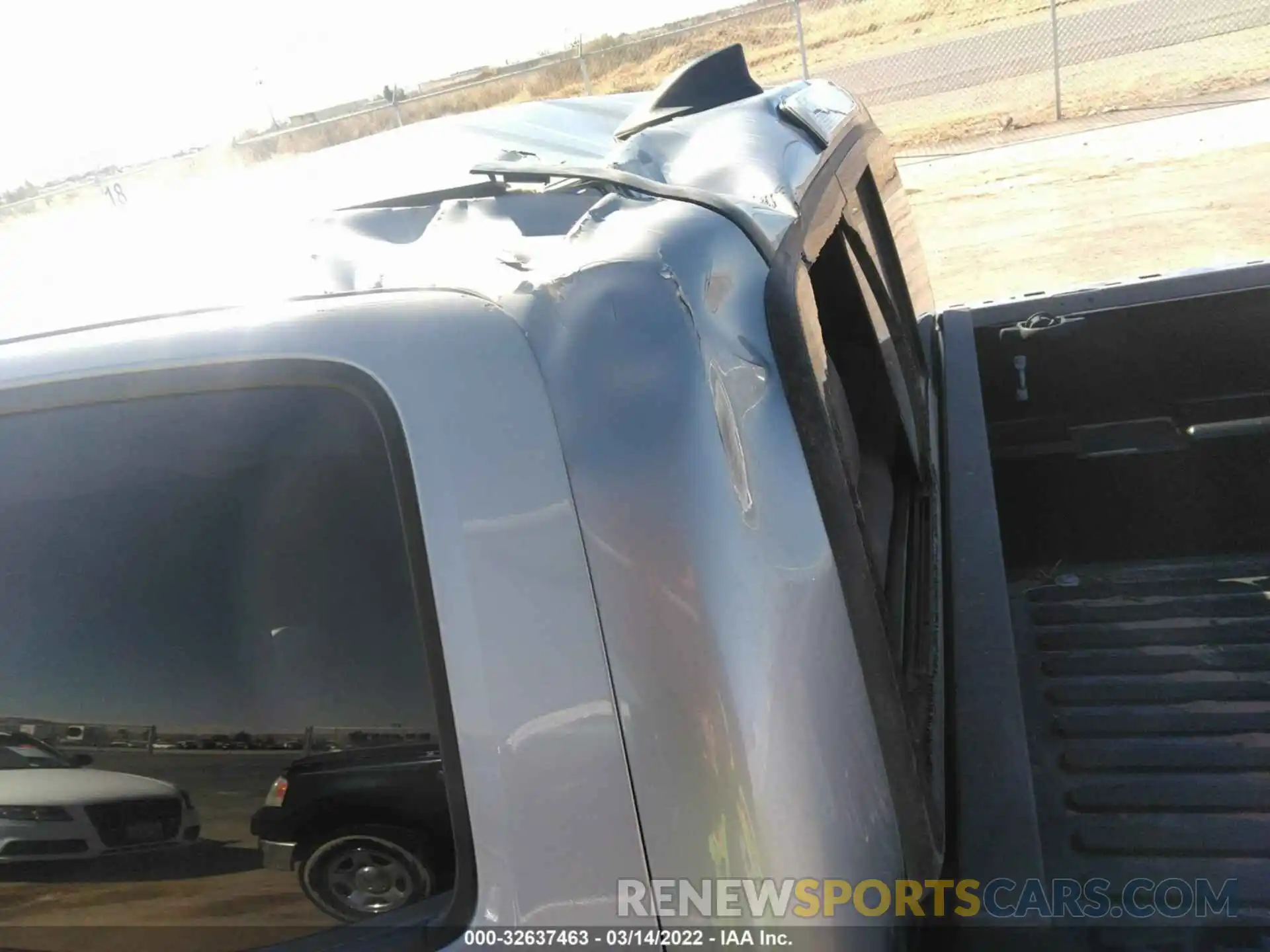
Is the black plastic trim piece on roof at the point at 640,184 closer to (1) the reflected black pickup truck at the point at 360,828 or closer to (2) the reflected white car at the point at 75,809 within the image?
(1) the reflected black pickup truck at the point at 360,828

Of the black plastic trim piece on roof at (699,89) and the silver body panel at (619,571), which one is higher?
the black plastic trim piece on roof at (699,89)

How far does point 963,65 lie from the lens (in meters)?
20.5

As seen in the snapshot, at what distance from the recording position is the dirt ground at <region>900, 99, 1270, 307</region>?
8273 mm

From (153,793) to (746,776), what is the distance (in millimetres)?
784

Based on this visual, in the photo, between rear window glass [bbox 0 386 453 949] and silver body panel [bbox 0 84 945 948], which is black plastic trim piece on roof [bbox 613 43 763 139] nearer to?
silver body panel [bbox 0 84 945 948]

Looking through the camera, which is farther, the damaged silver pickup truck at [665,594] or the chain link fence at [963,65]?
the chain link fence at [963,65]

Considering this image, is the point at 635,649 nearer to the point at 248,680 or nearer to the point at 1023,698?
the point at 248,680

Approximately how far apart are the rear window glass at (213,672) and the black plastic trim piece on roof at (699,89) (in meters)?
0.91

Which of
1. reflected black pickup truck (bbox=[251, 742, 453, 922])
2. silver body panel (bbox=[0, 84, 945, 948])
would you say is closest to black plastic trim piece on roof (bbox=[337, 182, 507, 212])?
silver body panel (bbox=[0, 84, 945, 948])

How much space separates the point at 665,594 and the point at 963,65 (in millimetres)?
21934

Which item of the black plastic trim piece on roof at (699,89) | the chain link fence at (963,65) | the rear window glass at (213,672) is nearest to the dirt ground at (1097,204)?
the chain link fence at (963,65)

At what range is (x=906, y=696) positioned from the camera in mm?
1494

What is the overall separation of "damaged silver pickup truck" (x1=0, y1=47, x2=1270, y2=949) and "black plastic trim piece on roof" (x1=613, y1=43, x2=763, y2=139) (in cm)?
5

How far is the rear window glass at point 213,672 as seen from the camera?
1255mm
